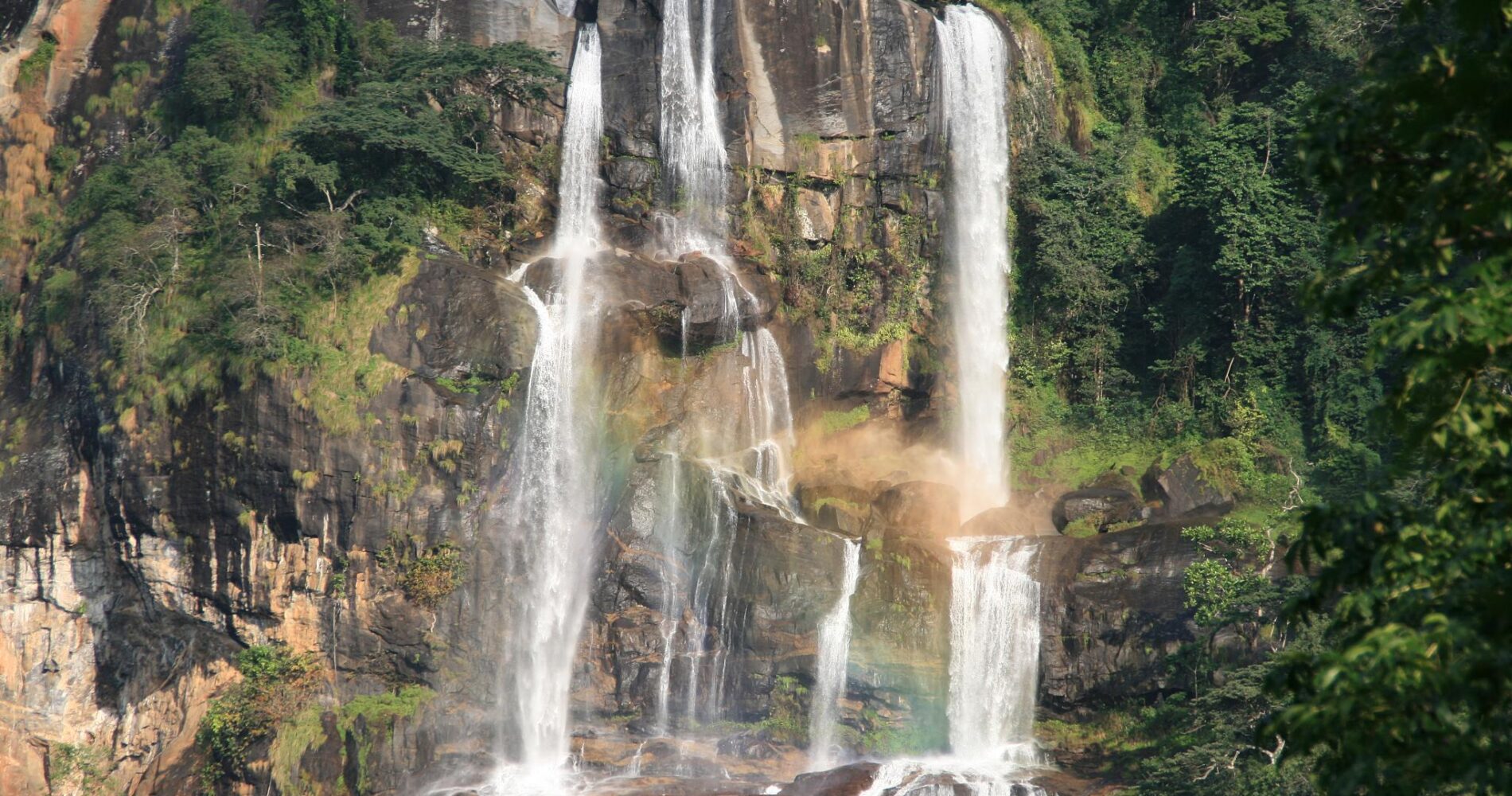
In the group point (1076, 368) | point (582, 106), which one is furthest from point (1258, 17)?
point (582, 106)

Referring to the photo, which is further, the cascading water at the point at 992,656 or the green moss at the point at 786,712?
the green moss at the point at 786,712

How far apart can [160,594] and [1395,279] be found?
2361cm

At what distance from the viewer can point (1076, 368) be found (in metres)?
30.9

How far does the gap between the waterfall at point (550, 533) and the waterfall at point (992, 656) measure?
21.1 ft

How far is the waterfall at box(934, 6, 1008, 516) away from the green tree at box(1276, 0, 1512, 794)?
2241 cm

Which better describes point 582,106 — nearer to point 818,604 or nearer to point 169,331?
point 169,331

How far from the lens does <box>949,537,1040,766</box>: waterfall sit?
24.7m

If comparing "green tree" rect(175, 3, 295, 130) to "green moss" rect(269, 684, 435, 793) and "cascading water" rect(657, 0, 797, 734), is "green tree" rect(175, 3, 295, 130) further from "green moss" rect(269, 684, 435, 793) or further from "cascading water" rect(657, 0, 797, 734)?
"green moss" rect(269, 684, 435, 793)

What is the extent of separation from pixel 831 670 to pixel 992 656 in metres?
2.66

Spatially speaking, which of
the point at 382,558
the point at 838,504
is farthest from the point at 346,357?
the point at 838,504

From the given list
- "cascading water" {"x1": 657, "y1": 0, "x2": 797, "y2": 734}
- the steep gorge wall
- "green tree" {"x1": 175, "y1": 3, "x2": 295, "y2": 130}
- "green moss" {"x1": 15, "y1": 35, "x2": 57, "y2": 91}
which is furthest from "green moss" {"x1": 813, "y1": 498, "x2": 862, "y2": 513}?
"green moss" {"x1": 15, "y1": 35, "x2": 57, "y2": 91}

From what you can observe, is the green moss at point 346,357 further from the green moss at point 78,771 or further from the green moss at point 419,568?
the green moss at point 78,771

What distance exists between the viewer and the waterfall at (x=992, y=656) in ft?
81.1

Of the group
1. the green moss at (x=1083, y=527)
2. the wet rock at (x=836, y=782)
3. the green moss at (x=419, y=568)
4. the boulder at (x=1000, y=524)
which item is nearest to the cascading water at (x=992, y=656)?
the wet rock at (x=836, y=782)
